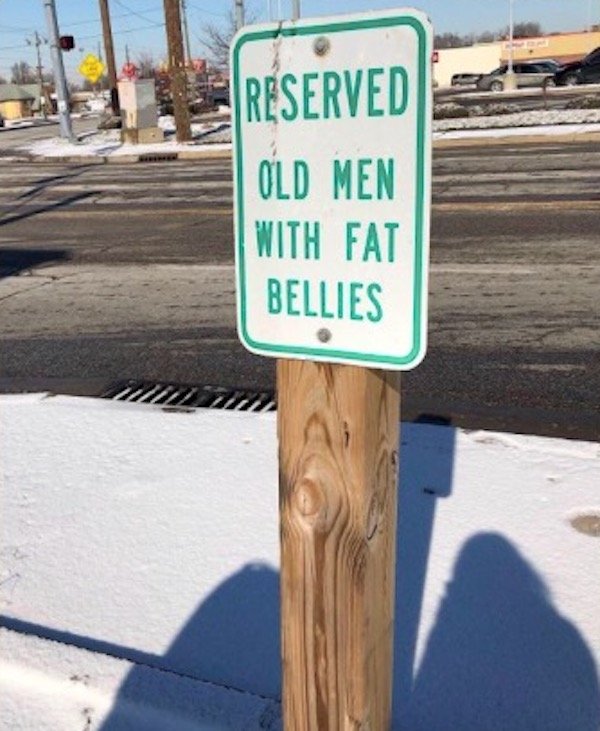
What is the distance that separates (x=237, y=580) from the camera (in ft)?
9.19

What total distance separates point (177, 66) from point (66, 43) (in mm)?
6107

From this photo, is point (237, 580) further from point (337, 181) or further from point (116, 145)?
point (116, 145)

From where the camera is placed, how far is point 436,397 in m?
4.65

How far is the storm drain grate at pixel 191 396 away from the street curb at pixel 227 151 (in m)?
15.3

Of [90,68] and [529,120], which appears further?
[90,68]

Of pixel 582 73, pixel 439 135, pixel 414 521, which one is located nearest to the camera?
pixel 414 521

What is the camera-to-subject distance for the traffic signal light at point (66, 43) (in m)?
27.8

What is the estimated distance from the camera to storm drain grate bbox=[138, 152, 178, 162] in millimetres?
22312

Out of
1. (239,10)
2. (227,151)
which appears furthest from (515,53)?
(227,151)

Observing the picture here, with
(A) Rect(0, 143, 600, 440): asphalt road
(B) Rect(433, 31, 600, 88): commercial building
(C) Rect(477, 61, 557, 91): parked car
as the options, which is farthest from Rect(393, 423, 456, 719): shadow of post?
(B) Rect(433, 31, 600, 88): commercial building

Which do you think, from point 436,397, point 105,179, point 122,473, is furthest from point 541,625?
point 105,179

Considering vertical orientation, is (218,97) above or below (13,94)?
above

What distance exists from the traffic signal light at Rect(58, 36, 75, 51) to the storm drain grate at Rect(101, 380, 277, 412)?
26.0m

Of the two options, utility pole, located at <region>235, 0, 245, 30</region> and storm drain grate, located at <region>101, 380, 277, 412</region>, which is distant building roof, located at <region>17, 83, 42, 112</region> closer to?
utility pole, located at <region>235, 0, 245, 30</region>
